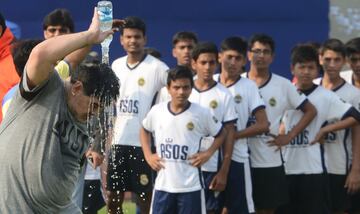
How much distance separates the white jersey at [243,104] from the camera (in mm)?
8836

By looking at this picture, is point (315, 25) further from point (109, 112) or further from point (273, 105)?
point (109, 112)

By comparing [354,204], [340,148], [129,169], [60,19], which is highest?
[60,19]

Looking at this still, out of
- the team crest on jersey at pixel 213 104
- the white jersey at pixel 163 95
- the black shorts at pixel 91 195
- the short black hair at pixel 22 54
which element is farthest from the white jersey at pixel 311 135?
the short black hair at pixel 22 54

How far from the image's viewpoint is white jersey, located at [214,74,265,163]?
8.84 metres

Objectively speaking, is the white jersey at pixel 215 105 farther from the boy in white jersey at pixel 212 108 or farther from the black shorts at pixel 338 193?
the black shorts at pixel 338 193

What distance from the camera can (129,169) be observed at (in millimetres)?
9305

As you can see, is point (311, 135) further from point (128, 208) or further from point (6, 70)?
point (128, 208)

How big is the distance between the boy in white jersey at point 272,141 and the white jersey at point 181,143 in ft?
2.19

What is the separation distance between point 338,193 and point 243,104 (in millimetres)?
1361

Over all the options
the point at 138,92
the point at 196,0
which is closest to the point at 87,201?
the point at 138,92

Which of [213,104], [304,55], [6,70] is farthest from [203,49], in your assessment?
[6,70]

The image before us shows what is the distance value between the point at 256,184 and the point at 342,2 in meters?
4.22

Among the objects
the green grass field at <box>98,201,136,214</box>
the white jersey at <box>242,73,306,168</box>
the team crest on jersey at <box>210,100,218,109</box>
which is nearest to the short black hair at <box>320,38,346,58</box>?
the white jersey at <box>242,73,306,168</box>

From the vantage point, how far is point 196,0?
12.2 metres
